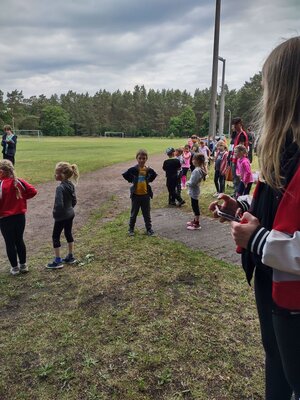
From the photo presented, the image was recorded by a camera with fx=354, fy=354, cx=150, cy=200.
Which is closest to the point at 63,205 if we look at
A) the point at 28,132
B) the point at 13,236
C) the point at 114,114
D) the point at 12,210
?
the point at 12,210

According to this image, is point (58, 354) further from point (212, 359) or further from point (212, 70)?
point (212, 70)

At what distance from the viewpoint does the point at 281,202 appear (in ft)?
4.69

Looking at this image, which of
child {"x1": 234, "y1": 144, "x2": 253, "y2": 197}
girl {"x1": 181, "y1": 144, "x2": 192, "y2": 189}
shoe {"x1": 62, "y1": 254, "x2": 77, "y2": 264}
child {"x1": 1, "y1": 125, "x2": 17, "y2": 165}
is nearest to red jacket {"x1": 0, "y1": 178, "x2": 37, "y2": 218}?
shoe {"x1": 62, "y1": 254, "x2": 77, "y2": 264}

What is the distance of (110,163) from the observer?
72.3 ft

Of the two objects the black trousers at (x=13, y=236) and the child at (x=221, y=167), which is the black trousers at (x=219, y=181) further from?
the black trousers at (x=13, y=236)

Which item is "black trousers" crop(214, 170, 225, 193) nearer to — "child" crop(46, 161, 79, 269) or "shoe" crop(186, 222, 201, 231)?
"shoe" crop(186, 222, 201, 231)

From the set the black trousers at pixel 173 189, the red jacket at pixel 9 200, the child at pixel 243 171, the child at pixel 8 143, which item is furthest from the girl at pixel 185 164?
the red jacket at pixel 9 200

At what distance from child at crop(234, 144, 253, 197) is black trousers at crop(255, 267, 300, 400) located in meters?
6.71

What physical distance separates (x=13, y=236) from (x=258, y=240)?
4733 millimetres

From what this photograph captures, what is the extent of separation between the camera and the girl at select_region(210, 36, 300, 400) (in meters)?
1.39

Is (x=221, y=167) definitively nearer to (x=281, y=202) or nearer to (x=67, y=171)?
(x=67, y=171)

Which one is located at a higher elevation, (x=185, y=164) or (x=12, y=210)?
(x=185, y=164)

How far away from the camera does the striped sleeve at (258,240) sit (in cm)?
150

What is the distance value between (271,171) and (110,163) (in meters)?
20.9
